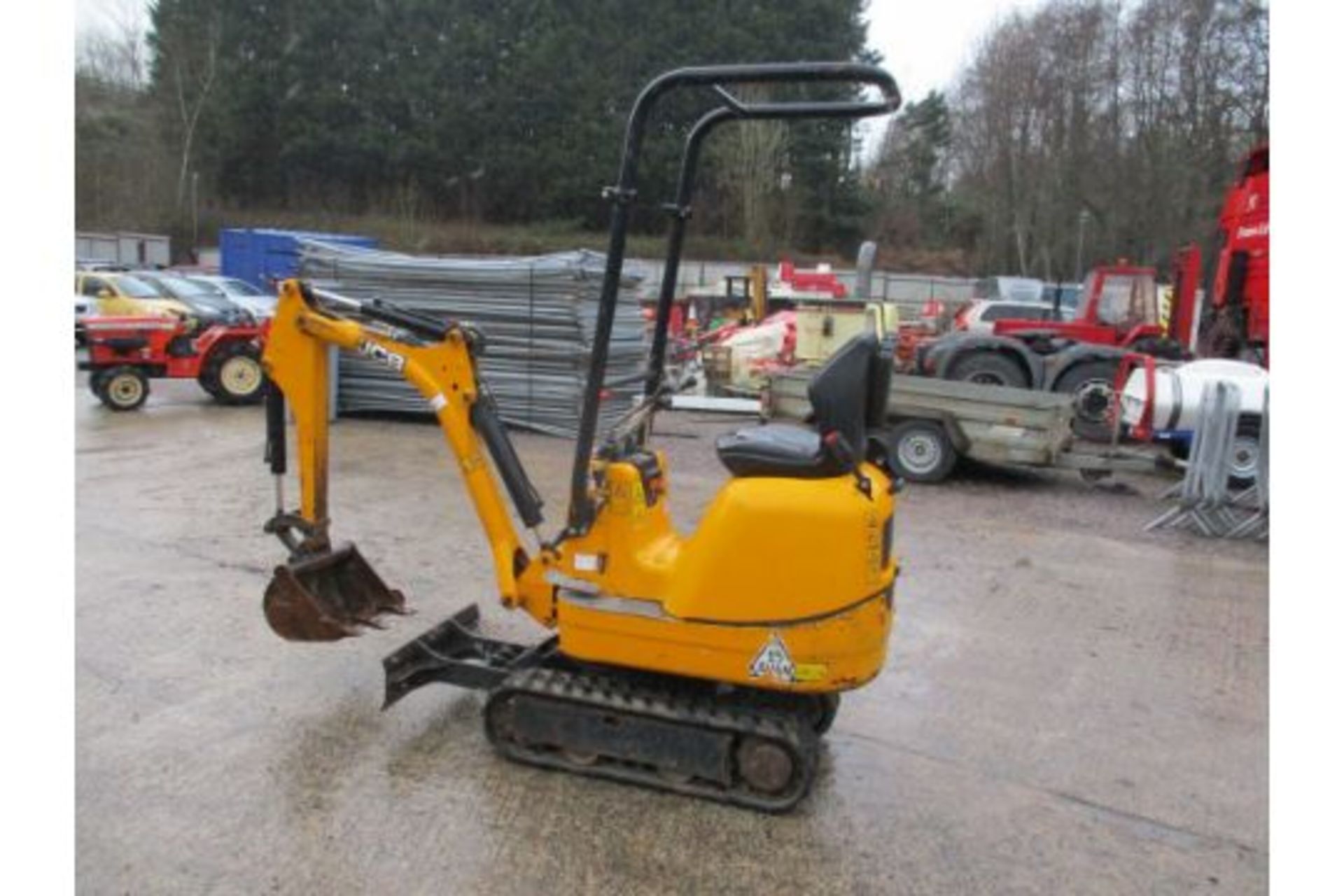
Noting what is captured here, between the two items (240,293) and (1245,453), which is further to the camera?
(240,293)

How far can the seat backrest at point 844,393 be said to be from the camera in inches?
146

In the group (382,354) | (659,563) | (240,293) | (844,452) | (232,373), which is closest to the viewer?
(844,452)

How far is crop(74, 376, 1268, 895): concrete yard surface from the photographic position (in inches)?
140

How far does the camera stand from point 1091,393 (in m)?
13.6

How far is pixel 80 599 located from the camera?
5.92 m

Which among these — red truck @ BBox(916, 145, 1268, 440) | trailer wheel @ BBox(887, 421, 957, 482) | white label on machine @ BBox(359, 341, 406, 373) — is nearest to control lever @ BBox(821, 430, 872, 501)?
white label on machine @ BBox(359, 341, 406, 373)

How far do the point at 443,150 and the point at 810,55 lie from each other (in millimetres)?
16892

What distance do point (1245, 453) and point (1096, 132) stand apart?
33144mm

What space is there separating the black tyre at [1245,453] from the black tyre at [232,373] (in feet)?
38.5

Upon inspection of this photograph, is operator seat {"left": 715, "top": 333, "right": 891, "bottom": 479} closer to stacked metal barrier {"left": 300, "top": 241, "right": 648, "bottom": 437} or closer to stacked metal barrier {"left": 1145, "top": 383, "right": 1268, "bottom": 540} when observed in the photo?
stacked metal barrier {"left": 1145, "top": 383, "right": 1268, "bottom": 540}

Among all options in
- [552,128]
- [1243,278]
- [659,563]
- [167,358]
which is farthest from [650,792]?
[552,128]

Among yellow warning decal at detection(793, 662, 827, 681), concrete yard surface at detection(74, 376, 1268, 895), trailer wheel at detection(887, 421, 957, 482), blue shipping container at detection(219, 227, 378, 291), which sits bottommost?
concrete yard surface at detection(74, 376, 1268, 895)

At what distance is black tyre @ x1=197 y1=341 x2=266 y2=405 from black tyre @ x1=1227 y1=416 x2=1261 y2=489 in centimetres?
1174

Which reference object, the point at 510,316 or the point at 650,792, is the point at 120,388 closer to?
the point at 510,316
